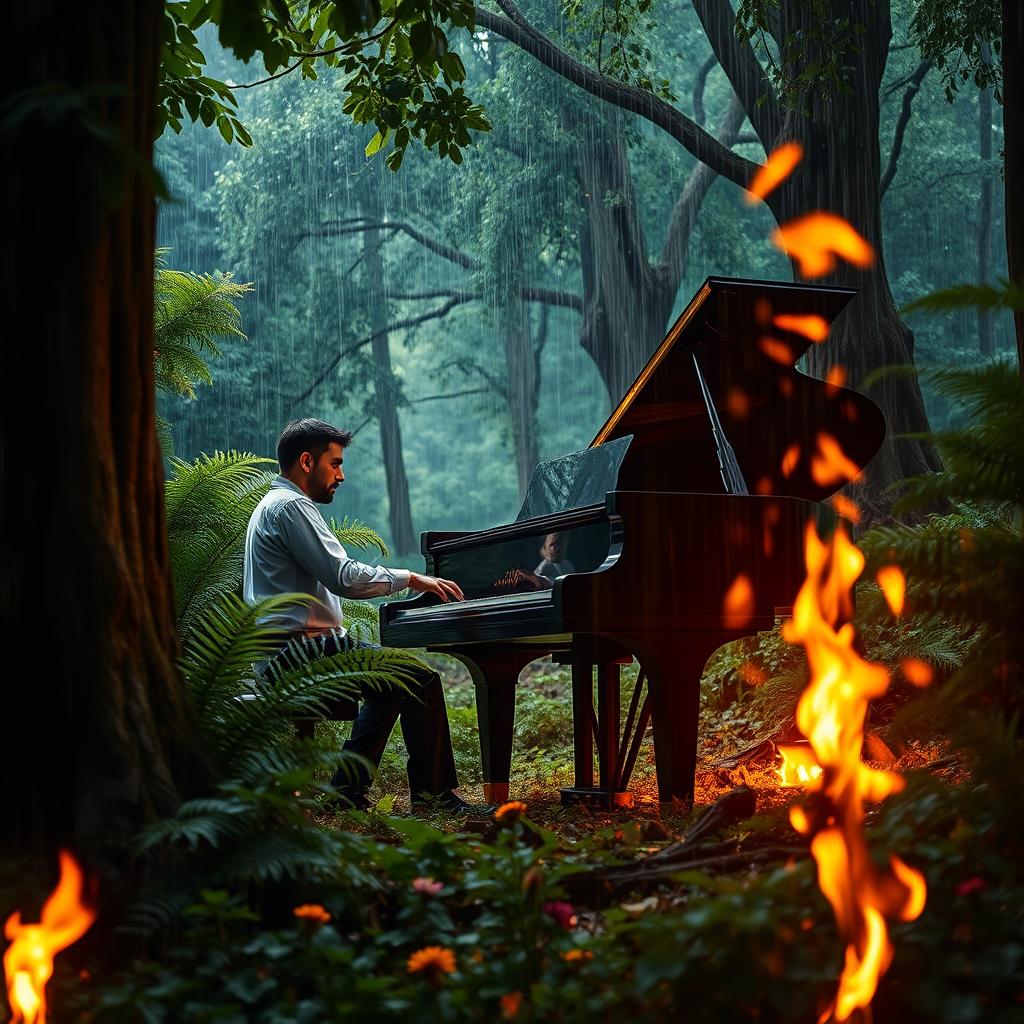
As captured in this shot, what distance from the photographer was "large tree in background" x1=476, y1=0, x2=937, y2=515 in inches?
380

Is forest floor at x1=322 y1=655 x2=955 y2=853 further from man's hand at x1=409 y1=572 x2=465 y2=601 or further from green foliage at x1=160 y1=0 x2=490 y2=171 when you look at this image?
green foliage at x1=160 y1=0 x2=490 y2=171

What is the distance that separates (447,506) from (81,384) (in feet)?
98.6

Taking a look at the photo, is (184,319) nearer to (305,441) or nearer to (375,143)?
(305,441)

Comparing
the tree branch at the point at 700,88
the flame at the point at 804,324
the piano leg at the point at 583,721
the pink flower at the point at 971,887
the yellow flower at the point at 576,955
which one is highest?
the tree branch at the point at 700,88

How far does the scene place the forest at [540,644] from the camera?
2299mm

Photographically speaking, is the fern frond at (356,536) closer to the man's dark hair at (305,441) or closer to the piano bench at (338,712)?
the man's dark hair at (305,441)

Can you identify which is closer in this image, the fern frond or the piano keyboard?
the piano keyboard

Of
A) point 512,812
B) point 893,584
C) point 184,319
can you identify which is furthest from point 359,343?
point 893,584

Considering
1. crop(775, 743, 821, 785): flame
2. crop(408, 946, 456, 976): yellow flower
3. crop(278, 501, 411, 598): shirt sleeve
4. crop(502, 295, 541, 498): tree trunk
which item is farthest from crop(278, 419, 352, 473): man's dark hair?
crop(502, 295, 541, 498): tree trunk

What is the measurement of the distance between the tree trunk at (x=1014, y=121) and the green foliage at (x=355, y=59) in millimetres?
2500

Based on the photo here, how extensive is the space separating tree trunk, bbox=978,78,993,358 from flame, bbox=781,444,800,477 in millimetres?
19395

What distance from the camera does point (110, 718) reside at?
8.95 ft

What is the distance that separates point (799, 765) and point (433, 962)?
174 inches

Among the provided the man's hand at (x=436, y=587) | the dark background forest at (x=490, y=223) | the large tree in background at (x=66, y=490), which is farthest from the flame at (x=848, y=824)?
the dark background forest at (x=490, y=223)
